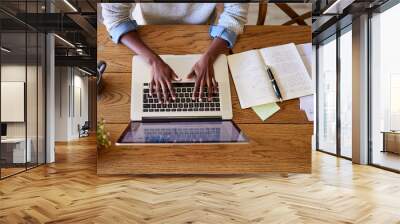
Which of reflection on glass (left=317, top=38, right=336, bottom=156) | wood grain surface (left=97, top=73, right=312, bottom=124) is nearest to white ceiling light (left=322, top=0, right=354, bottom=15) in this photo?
wood grain surface (left=97, top=73, right=312, bottom=124)

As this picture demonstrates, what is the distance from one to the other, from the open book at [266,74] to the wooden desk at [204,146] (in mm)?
97

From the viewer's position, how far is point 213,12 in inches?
193

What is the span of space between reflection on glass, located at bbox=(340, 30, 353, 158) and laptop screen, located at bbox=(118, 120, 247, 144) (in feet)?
11.1

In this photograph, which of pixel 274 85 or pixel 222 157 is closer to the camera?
pixel 274 85

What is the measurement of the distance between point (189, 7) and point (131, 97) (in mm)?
1444

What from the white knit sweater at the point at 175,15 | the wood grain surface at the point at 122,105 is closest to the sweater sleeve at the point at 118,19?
the white knit sweater at the point at 175,15

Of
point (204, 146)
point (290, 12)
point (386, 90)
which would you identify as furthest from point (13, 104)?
point (386, 90)

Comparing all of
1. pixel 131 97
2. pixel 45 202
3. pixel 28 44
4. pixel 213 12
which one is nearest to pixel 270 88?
pixel 213 12

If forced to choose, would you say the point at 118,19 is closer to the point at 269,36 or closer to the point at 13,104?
the point at 269,36

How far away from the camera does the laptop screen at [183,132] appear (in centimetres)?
453

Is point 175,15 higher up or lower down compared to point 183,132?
higher up

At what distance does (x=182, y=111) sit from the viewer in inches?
183

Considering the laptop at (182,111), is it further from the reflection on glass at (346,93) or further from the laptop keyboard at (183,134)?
the reflection on glass at (346,93)

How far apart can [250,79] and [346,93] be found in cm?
354
